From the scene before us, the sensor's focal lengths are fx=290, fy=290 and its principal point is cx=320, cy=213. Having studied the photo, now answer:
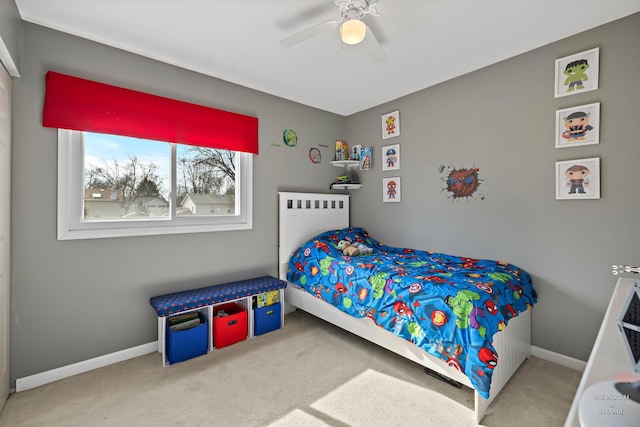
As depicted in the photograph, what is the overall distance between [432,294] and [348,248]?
3.91 feet

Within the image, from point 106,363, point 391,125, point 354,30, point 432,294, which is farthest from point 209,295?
point 391,125

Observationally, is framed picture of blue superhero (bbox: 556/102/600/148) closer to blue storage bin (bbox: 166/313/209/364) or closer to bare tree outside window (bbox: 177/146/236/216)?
bare tree outside window (bbox: 177/146/236/216)

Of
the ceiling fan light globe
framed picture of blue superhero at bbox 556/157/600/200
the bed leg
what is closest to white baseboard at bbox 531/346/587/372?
the bed leg

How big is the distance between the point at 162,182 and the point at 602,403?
9.83 ft

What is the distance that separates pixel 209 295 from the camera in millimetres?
2566

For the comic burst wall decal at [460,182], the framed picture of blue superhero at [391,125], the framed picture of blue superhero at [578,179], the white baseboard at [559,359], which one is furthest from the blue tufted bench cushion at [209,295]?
the framed picture of blue superhero at [578,179]

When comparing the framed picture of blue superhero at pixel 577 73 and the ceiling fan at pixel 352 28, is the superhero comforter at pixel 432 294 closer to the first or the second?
the framed picture of blue superhero at pixel 577 73

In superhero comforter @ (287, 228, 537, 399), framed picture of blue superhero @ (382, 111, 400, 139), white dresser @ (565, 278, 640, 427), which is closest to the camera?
white dresser @ (565, 278, 640, 427)

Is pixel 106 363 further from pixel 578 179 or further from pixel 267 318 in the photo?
pixel 578 179

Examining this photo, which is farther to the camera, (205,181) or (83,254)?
(205,181)

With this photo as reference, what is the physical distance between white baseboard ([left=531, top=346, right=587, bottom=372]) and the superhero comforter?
449mm

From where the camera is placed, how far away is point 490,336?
1.74 metres

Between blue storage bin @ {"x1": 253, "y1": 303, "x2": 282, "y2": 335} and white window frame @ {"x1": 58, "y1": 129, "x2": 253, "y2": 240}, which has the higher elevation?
white window frame @ {"x1": 58, "y1": 129, "x2": 253, "y2": 240}

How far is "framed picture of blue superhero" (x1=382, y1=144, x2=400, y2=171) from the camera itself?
3490 mm
